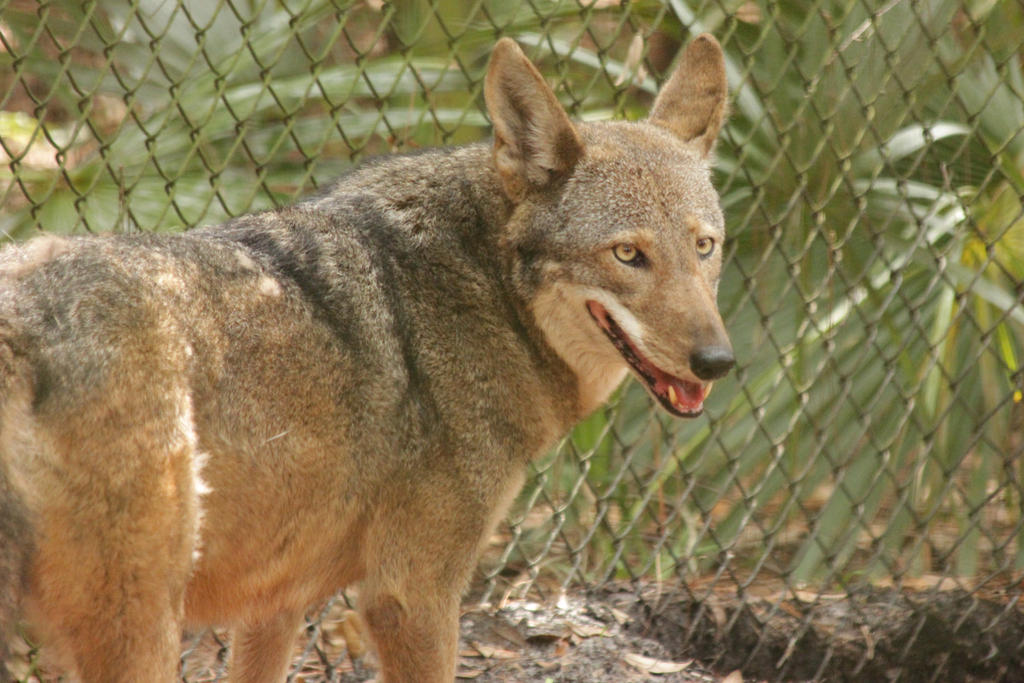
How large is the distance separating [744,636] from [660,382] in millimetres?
1770

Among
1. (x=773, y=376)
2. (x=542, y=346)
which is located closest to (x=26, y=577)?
(x=542, y=346)

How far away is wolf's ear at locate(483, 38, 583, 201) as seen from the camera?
3.24 m

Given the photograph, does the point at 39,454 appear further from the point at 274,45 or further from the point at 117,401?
the point at 274,45

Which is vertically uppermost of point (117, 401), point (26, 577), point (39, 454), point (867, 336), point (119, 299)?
point (867, 336)

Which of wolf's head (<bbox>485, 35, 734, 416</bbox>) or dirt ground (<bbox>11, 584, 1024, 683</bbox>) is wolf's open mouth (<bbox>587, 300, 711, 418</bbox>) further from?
dirt ground (<bbox>11, 584, 1024, 683</bbox>)

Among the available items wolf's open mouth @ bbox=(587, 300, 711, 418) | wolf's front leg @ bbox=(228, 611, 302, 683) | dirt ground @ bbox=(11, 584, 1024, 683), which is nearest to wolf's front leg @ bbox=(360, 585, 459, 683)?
wolf's front leg @ bbox=(228, 611, 302, 683)

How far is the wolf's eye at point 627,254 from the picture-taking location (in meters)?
3.26

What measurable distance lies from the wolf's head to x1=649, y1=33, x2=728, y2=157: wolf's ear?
0.82 ft

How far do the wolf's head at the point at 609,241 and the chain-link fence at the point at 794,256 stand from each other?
0.87 metres

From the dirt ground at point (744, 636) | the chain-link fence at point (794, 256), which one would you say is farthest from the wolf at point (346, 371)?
the dirt ground at point (744, 636)

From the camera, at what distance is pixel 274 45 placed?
4.39m

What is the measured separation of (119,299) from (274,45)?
206 cm

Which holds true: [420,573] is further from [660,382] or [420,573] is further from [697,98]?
[697,98]

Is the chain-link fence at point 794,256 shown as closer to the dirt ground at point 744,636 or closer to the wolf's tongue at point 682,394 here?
the dirt ground at point 744,636
